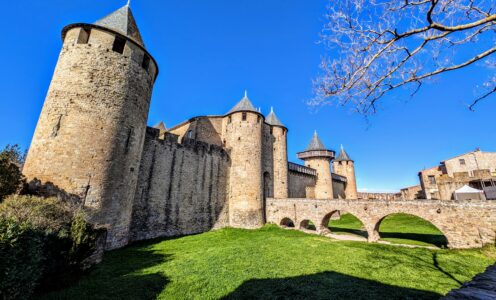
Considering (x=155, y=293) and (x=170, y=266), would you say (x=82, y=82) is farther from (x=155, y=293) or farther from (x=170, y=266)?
(x=155, y=293)

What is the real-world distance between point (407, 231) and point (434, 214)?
22.0 ft

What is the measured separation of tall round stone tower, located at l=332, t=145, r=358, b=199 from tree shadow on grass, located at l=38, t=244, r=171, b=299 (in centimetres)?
3181

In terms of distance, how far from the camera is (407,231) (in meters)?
17.9

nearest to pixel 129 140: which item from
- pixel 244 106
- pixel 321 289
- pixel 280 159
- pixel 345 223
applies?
pixel 321 289

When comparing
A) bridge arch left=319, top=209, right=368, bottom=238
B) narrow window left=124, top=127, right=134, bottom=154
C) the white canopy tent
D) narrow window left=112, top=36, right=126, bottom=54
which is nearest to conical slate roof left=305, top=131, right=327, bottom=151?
bridge arch left=319, top=209, right=368, bottom=238

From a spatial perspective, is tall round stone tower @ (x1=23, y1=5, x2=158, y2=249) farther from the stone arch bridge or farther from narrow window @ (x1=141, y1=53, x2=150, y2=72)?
the stone arch bridge

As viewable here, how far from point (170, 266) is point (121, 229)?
4.32 metres

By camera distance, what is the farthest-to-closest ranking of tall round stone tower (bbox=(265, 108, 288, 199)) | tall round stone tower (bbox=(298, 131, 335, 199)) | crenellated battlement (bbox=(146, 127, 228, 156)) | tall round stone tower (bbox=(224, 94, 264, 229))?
1. tall round stone tower (bbox=(298, 131, 335, 199))
2. tall round stone tower (bbox=(265, 108, 288, 199))
3. tall round stone tower (bbox=(224, 94, 264, 229))
4. crenellated battlement (bbox=(146, 127, 228, 156))

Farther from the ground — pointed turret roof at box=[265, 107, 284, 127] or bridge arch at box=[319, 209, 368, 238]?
pointed turret roof at box=[265, 107, 284, 127]

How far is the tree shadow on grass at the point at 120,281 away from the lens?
516cm

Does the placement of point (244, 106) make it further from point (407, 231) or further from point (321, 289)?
point (407, 231)

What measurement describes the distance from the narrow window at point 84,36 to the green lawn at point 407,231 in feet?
69.5

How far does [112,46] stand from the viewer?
36.6 feet

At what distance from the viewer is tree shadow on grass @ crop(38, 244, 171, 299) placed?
5.16m
